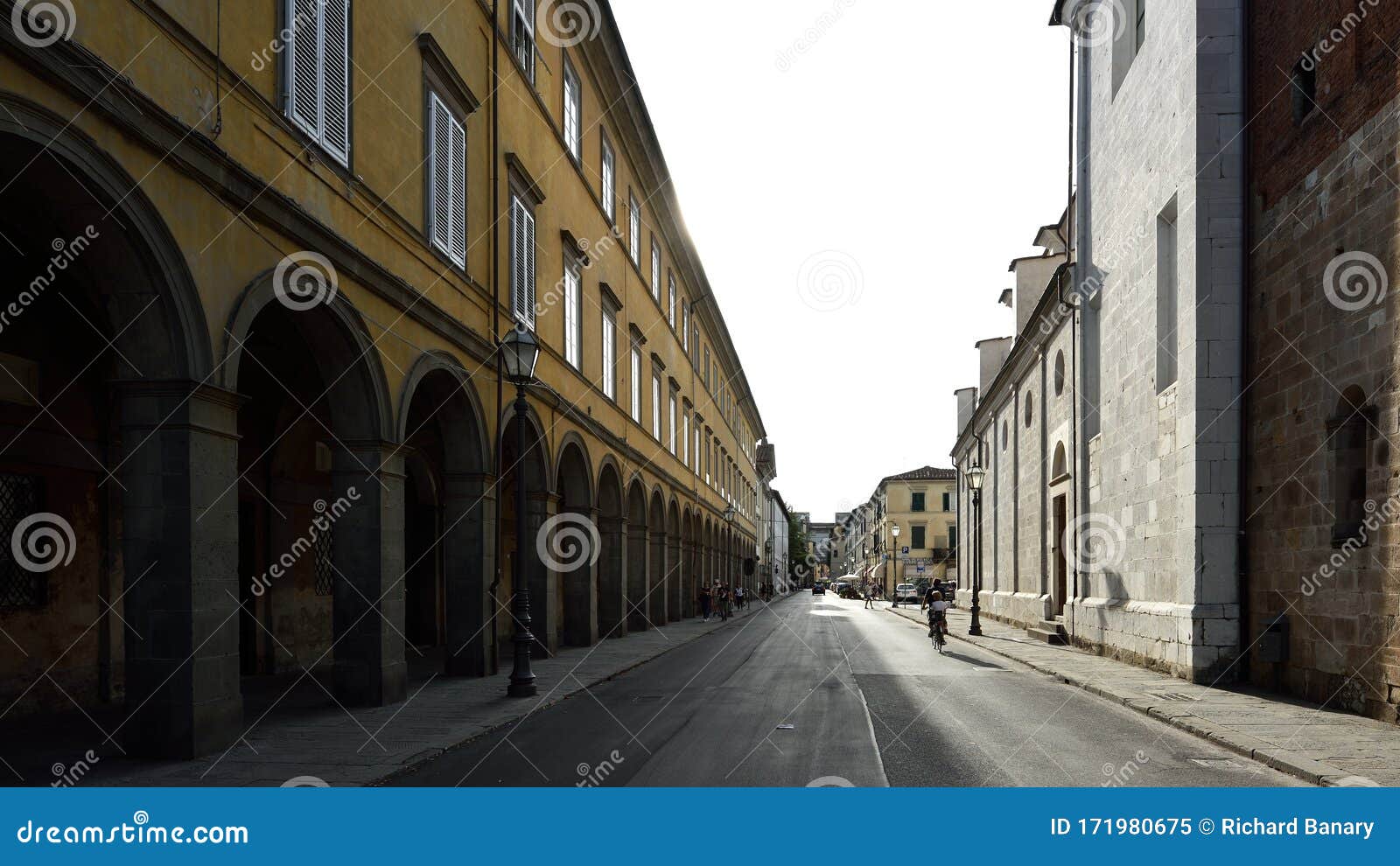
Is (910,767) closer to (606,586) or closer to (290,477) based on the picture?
(290,477)

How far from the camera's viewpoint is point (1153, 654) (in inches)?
675

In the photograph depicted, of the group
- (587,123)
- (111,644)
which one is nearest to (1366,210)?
(111,644)

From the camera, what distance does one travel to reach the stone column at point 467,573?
1583cm

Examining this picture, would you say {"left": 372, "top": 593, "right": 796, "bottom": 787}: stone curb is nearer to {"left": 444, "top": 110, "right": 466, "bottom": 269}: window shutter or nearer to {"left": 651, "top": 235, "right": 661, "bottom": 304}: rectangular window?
{"left": 444, "top": 110, "right": 466, "bottom": 269}: window shutter

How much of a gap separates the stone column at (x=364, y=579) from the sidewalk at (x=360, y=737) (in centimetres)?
35

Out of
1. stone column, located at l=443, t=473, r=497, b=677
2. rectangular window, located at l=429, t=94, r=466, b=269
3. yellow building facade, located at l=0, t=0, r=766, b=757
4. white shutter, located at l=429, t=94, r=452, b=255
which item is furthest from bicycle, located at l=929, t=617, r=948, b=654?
white shutter, located at l=429, t=94, r=452, b=255

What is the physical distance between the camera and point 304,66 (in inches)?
439

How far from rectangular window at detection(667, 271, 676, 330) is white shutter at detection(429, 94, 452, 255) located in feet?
70.1

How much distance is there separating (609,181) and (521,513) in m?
15.1

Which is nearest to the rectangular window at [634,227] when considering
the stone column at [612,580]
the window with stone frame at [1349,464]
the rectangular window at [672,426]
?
the rectangular window at [672,426]

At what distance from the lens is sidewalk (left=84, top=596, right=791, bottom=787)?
8.09m

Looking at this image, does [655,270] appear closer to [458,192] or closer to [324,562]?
[324,562]

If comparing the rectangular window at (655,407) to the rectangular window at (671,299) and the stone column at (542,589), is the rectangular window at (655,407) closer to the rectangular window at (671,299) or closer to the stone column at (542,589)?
the rectangular window at (671,299)

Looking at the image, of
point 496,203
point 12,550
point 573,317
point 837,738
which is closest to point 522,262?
point 496,203
